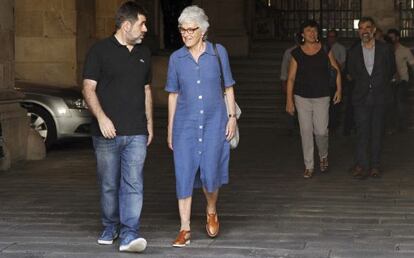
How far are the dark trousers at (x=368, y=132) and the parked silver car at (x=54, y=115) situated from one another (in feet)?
16.3

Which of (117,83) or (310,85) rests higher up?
(117,83)

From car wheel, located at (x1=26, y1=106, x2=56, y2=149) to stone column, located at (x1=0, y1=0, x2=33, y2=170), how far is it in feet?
4.54

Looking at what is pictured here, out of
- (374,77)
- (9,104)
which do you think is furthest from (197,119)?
(9,104)

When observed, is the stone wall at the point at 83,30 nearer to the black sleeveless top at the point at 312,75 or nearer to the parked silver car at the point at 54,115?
the parked silver car at the point at 54,115

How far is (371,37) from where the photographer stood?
11.9m

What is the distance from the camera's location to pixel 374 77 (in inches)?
466

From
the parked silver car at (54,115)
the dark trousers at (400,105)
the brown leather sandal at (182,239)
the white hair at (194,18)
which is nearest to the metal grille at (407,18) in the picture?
the dark trousers at (400,105)

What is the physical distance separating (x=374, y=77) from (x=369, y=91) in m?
0.19

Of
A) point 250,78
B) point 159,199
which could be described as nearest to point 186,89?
point 159,199

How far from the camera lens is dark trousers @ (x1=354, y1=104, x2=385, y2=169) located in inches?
464

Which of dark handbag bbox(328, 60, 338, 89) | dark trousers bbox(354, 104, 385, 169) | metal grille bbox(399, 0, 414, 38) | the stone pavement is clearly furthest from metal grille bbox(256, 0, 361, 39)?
dark trousers bbox(354, 104, 385, 169)

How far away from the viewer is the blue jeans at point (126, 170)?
7828mm

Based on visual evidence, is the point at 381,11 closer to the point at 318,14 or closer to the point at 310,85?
the point at 318,14

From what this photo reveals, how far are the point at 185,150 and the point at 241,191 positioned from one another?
3010mm
